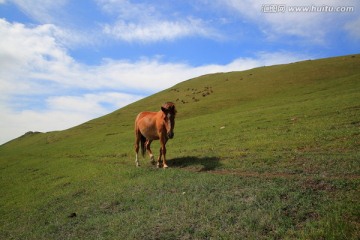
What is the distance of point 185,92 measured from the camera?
7625cm

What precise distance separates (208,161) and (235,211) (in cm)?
787

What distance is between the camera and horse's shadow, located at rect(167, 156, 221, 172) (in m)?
15.2

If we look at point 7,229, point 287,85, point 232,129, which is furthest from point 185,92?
point 7,229

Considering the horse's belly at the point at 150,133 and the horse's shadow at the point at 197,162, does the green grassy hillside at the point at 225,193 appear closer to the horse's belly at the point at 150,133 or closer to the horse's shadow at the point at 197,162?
the horse's shadow at the point at 197,162

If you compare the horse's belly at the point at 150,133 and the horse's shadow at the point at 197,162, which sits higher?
the horse's belly at the point at 150,133

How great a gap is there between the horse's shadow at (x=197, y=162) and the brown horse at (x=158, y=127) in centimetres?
97

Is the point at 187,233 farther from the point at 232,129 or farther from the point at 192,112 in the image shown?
the point at 192,112

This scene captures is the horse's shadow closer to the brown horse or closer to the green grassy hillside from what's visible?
the green grassy hillside

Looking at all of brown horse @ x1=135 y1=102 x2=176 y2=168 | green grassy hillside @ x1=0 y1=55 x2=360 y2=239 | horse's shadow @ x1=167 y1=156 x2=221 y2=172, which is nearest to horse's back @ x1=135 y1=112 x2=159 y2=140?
brown horse @ x1=135 y1=102 x2=176 y2=168

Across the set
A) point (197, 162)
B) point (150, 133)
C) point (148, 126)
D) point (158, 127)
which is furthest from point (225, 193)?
point (148, 126)

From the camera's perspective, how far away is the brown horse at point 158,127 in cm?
1582

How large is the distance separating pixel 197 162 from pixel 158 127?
9.42 ft

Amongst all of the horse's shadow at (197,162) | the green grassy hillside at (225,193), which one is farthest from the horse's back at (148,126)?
the green grassy hillside at (225,193)

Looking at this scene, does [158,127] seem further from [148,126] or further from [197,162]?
[197,162]
